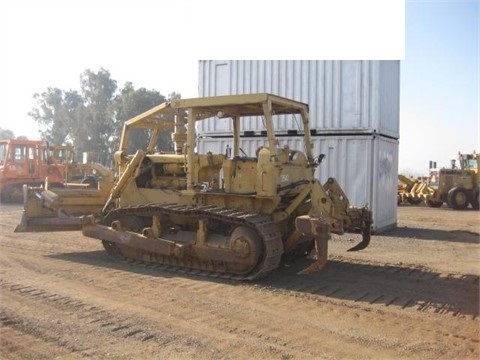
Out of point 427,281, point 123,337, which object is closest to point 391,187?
point 427,281

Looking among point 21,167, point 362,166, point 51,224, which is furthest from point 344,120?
point 21,167

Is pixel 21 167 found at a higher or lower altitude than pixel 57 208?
higher

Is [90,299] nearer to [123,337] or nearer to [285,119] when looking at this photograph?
[123,337]

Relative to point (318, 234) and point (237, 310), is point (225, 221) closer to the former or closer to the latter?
point (318, 234)

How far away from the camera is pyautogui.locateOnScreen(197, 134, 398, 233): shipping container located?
11.7 meters

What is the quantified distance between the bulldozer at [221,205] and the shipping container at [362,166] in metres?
4.08

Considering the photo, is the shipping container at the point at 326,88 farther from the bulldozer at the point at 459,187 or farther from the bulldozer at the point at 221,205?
the bulldozer at the point at 459,187

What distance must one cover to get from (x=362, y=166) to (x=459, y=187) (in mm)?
11194

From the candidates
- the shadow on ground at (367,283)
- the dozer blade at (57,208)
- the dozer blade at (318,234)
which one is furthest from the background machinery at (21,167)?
the dozer blade at (318,234)

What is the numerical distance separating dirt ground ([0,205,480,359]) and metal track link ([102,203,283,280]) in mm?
197

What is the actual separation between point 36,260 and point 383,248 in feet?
20.9

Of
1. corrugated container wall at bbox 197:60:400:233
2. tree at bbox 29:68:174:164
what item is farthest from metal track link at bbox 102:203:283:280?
tree at bbox 29:68:174:164

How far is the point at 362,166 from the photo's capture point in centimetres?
1177

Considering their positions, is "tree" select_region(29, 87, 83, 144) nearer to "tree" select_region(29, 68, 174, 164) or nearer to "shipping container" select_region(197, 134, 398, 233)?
"tree" select_region(29, 68, 174, 164)
